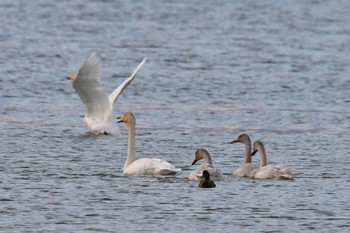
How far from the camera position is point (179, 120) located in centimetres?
2148

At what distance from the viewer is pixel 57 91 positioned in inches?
992

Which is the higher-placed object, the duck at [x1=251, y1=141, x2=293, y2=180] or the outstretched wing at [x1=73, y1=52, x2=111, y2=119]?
the outstretched wing at [x1=73, y1=52, x2=111, y2=119]

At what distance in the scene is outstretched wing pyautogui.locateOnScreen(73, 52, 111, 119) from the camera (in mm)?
20500

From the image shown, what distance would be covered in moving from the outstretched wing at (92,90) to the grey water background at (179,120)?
0.37 metres

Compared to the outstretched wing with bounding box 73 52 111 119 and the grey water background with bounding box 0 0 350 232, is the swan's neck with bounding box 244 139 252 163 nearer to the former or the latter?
the grey water background with bounding box 0 0 350 232

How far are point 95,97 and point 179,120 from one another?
1.47 meters

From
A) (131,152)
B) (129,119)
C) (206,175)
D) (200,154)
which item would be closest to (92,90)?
(129,119)

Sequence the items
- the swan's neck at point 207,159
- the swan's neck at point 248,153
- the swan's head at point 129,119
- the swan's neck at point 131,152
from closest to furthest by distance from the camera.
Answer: the swan's neck at point 207,159
the swan's neck at point 131,152
the swan's neck at point 248,153
the swan's head at point 129,119

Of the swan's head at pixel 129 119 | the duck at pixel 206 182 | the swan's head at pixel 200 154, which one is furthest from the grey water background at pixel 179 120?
the swan's head at pixel 129 119

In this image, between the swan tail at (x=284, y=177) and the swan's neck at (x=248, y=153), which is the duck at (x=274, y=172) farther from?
the swan's neck at (x=248, y=153)

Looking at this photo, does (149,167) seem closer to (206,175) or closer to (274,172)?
(206,175)

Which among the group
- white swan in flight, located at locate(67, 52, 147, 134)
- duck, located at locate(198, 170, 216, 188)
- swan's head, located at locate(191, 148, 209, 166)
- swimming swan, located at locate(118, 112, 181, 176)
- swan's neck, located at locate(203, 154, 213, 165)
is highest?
white swan in flight, located at locate(67, 52, 147, 134)

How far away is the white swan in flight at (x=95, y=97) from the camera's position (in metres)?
20.5

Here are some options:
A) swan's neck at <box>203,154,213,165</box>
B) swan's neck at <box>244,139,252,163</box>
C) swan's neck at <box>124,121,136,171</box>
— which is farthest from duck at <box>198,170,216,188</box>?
swan's neck at <box>244,139,252,163</box>
